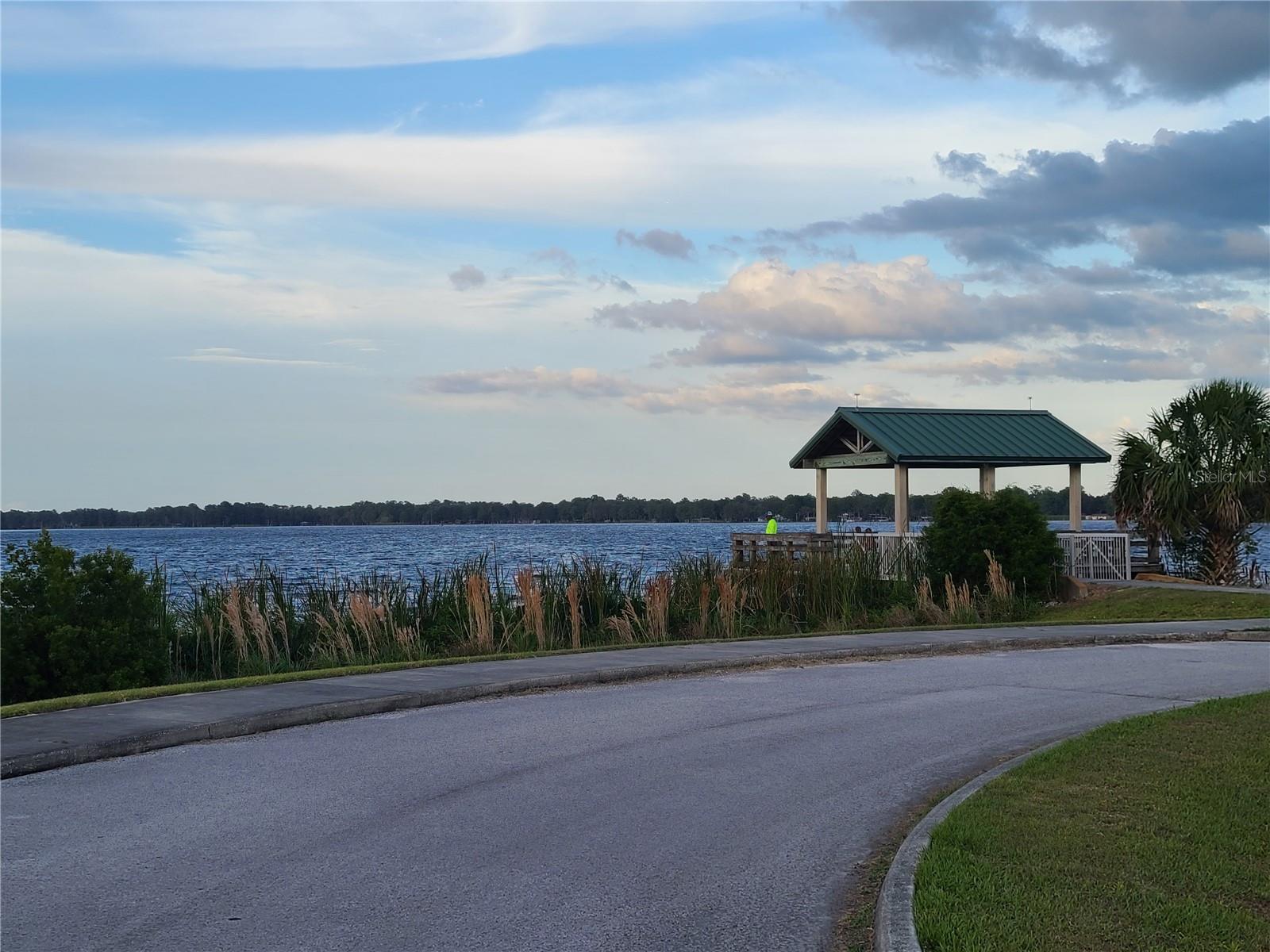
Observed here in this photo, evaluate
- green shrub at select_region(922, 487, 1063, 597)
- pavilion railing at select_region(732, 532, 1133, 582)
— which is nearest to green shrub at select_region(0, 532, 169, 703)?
pavilion railing at select_region(732, 532, 1133, 582)

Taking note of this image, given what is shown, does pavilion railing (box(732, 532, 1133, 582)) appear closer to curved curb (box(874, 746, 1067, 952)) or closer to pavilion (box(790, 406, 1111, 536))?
pavilion (box(790, 406, 1111, 536))

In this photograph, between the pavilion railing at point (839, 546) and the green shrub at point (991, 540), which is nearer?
the pavilion railing at point (839, 546)

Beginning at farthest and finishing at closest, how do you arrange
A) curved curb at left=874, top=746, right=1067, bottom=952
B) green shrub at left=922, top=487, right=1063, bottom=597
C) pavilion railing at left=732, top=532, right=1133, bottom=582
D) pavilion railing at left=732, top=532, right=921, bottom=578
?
pavilion railing at left=732, top=532, right=1133, bottom=582 < green shrub at left=922, top=487, right=1063, bottom=597 < pavilion railing at left=732, top=532, right=921, bottom=578 < curved curb at left=874, top=746, right=1067, bottom=952

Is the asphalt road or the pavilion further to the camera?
the pavilion

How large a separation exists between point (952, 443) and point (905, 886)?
91.2ft

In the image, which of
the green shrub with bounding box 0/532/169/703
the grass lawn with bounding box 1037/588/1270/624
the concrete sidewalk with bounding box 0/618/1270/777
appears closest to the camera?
the concrete sidewalk with bounding box 0/618/1270/777

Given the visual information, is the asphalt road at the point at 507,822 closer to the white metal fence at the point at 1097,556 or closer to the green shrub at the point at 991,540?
the green shrub at the point at 991,540

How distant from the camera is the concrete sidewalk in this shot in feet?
32.7

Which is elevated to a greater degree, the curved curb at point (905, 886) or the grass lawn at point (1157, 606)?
the curved curb at point (905, 886)

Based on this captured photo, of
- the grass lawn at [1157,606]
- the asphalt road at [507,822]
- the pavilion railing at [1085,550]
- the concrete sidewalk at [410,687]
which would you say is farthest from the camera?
the pavilion railing at [1085,550]

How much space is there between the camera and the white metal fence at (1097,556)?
30.4m

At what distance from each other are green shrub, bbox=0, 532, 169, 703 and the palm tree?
23214 mm

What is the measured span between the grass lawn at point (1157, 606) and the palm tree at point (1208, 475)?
2784 millimetres

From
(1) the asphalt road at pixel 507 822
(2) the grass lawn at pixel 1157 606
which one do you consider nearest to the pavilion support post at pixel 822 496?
(2) the grass lawn at pixel 1157 606
